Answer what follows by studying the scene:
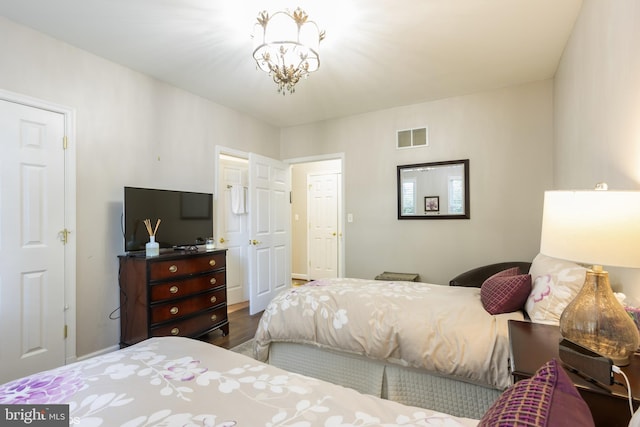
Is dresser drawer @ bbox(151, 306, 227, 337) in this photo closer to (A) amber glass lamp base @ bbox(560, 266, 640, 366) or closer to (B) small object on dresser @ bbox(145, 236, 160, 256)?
(B) small object on dresser @ bbox(145, 236, 160, 256)

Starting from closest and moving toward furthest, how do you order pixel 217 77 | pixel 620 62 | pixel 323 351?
pixel 620 62 → pixel 323 351 → pixel 217 77

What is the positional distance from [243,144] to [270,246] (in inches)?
58.3

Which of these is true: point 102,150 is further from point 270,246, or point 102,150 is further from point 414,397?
point 414,397

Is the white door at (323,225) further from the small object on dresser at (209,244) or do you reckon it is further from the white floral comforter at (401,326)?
the white floral comforter at (401,326)

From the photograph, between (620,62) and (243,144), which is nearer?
(620,62)

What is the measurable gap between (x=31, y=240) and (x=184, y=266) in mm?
1114

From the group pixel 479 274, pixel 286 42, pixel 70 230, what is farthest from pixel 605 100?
pixel 70 230

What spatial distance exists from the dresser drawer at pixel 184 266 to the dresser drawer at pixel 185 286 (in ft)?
0.21

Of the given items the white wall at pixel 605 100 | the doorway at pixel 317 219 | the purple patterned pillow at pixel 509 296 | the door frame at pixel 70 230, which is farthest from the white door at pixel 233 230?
the white wall at pixel 605 100

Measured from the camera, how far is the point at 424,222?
390 cm

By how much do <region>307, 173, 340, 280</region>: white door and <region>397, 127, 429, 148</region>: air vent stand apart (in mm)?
2006

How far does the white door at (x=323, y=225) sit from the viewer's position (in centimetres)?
588

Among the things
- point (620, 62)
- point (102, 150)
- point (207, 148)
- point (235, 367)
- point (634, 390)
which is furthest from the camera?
point (207, 148)

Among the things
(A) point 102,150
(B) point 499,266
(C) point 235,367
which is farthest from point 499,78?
(A) point 102,150
